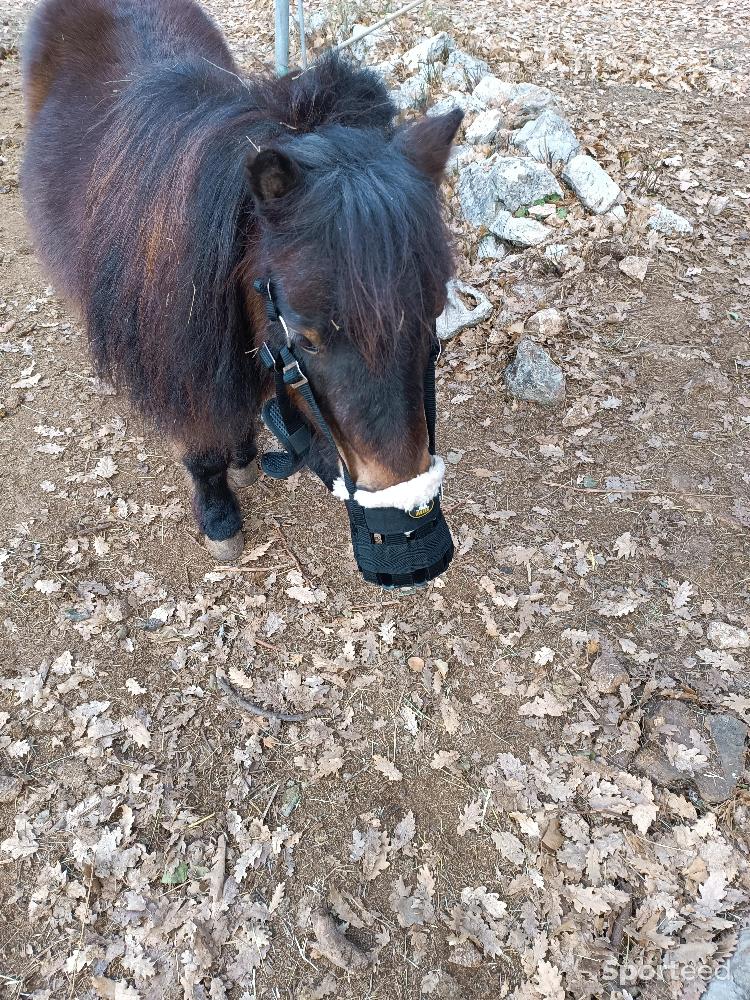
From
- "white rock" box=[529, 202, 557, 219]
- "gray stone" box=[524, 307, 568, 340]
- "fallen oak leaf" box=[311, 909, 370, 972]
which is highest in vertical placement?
"white rock" box=[529, 202, 557, 219]

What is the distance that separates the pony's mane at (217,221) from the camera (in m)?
1.84

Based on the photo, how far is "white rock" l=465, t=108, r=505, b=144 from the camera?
6211mm

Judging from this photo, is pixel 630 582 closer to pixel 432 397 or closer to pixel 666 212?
pixel 432 397

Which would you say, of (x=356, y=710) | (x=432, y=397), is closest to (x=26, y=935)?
(x=356, y=710)

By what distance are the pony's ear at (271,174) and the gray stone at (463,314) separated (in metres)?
3.15

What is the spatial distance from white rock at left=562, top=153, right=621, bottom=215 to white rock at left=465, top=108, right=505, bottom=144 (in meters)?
0.93

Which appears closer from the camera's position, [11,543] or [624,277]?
[11,543]

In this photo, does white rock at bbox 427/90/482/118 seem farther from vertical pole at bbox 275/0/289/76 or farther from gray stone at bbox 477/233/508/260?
vertical pole at bbox 275/0/289/76

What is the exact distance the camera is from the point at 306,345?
198 centimetres

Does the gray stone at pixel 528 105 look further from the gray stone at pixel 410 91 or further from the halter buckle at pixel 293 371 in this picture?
the halter buckle at pixel 293 371

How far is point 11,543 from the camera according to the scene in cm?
379

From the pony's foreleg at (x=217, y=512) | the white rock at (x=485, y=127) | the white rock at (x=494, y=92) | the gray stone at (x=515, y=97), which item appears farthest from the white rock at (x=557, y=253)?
the pony's foreleg at (x=217, y=512)

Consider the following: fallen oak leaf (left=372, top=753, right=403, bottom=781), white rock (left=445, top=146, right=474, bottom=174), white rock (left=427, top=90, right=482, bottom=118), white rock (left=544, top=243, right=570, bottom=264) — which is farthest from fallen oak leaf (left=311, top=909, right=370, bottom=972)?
white rock (left=427, top=90, right=482, bottom=118)

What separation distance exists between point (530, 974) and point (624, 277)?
5.05 meters
